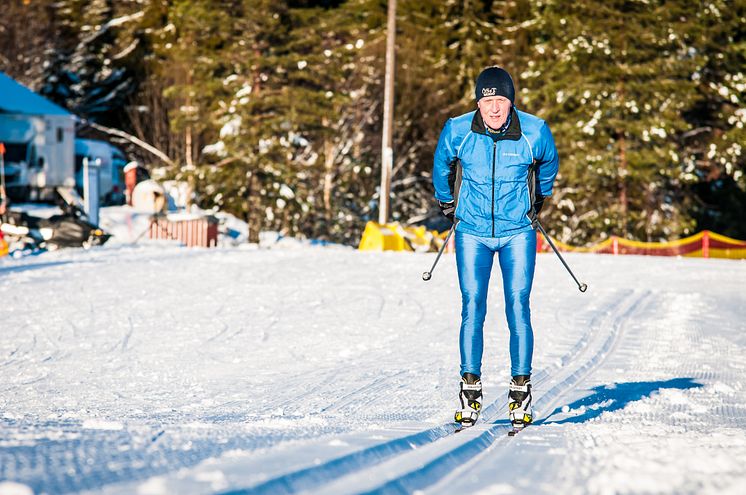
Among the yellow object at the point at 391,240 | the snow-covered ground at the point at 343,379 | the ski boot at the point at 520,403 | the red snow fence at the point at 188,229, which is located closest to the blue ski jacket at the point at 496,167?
the ski boot at the point at 520,403

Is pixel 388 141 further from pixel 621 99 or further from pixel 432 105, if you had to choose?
pixel 432 105

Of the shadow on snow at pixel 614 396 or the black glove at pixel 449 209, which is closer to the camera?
the black glove at pixel 449 209

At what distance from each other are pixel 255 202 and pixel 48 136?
10.4m

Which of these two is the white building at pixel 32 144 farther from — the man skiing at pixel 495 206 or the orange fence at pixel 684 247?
the man skiing at pixel 495 206

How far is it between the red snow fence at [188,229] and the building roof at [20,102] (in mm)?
11261

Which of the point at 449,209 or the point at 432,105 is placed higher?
the point at 432,105

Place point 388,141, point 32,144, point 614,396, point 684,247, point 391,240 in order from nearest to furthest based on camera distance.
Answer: point 614,396, point 391,240, point 388,141, point 684,247, point 32,144

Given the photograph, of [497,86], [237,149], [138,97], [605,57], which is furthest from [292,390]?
[138,97]

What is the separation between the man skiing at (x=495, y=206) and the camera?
16.8 feet

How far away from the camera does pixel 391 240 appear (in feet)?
74.1

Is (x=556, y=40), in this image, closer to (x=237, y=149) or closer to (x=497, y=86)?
(x=237, y=149)

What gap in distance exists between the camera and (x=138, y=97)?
159ft

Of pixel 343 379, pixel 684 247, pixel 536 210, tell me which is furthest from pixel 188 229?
pixel 536 210

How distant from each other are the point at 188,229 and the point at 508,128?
21.8 metres
